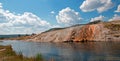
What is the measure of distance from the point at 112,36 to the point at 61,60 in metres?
79.8

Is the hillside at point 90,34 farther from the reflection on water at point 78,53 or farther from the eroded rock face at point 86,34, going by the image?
the reflection on water at point 78,53

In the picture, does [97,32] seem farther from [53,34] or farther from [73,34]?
[53,34]

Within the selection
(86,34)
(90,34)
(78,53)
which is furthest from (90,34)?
(78,53)

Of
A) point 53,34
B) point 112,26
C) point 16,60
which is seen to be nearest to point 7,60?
point 16,60

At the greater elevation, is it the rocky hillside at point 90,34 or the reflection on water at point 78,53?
the rocky hillside at point 90,34

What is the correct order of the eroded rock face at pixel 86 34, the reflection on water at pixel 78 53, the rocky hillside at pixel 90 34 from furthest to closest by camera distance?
the eroded rock face at pixel 86 34 < the rocky hillside at pixel 90 34 < the reflection on water at pixel 78 53

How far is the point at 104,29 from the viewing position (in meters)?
127

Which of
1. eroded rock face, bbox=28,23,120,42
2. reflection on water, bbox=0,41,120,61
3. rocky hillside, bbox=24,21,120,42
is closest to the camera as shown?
reflection on water, bbox=0,41,120,61

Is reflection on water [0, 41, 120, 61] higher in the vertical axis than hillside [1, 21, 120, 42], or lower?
lower

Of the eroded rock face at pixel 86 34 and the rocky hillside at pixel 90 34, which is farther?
the eroded rock face at pixel 86 34

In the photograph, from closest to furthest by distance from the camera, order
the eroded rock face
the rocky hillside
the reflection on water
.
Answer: the reflection on water < the rocky hillside < the eroded rock face


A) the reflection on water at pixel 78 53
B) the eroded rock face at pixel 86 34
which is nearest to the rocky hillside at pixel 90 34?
the eroded rock face at pixel 86 34

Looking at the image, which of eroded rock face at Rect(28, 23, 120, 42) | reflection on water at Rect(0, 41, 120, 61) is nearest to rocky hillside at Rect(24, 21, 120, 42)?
eroded rock face at Rect(28, 23, 120, 42)

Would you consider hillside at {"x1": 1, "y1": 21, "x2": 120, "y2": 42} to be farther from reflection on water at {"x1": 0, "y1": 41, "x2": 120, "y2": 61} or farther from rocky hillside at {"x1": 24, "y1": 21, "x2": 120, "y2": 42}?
reflection on water at {"x1": 0, "y1": 41, "x2": 120, "y2": 61}
